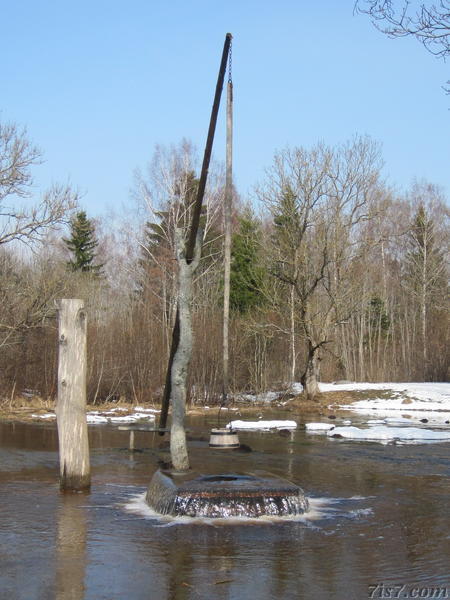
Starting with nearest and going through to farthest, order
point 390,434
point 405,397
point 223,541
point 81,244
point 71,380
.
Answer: point 223,541
point 71,380
point 390,434
point 405,397
point 81,244

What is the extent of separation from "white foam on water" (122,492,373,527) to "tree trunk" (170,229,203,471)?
0.83 metres

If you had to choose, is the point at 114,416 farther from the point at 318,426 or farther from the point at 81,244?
the point at 81,244

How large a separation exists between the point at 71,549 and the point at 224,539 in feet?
5.44

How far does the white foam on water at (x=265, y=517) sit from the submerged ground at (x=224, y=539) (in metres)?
0.03

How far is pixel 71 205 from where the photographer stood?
28.6 metres

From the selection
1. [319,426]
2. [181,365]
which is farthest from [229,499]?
[319,426]

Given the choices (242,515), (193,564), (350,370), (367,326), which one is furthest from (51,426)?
(367,326)

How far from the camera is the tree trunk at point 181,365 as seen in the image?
39.4 ft

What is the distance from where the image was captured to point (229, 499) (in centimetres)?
997

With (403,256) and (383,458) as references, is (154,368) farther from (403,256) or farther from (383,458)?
(403,256)

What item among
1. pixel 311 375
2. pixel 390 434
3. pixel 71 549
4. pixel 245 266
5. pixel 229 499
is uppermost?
pixel 245 266

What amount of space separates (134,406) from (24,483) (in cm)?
1659

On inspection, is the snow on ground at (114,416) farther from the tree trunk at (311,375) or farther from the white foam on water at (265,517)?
the white foam on water at (265,517)

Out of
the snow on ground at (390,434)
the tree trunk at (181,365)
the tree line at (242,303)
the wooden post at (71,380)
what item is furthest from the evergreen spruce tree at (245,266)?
the wooden post at (71,380)
